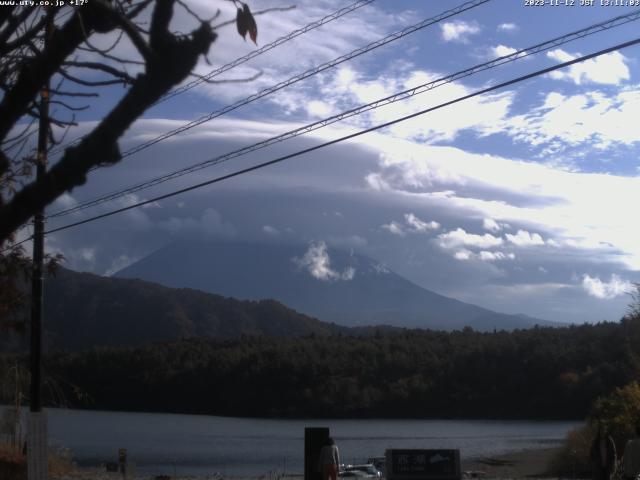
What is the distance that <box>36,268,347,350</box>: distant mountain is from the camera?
140000mm

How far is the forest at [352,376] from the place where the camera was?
290 ft

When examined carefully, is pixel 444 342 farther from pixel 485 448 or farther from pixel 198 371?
pixel 485 448

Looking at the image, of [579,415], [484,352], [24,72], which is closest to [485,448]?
[579,415]

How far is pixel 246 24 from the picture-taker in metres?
5.84

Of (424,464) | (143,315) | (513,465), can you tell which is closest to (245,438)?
(513,465)

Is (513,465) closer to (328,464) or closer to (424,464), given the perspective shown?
(328,464)

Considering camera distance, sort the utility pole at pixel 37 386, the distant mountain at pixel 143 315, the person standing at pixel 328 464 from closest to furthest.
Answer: the utility pole at pixel 37 386
the person standing at pixel 328 464
the distant mountain at pixel 143 315

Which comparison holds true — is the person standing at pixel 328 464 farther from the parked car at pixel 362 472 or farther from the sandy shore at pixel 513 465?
the sandy shore at pixel 513 465

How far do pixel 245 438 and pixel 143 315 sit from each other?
89.8m

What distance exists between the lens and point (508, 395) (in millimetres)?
91125

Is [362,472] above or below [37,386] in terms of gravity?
below

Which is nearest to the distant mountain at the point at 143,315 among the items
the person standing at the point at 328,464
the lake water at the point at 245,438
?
the lake water at the point at 245,438

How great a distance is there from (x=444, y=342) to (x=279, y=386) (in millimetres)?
20610

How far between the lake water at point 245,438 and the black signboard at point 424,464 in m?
23.8
